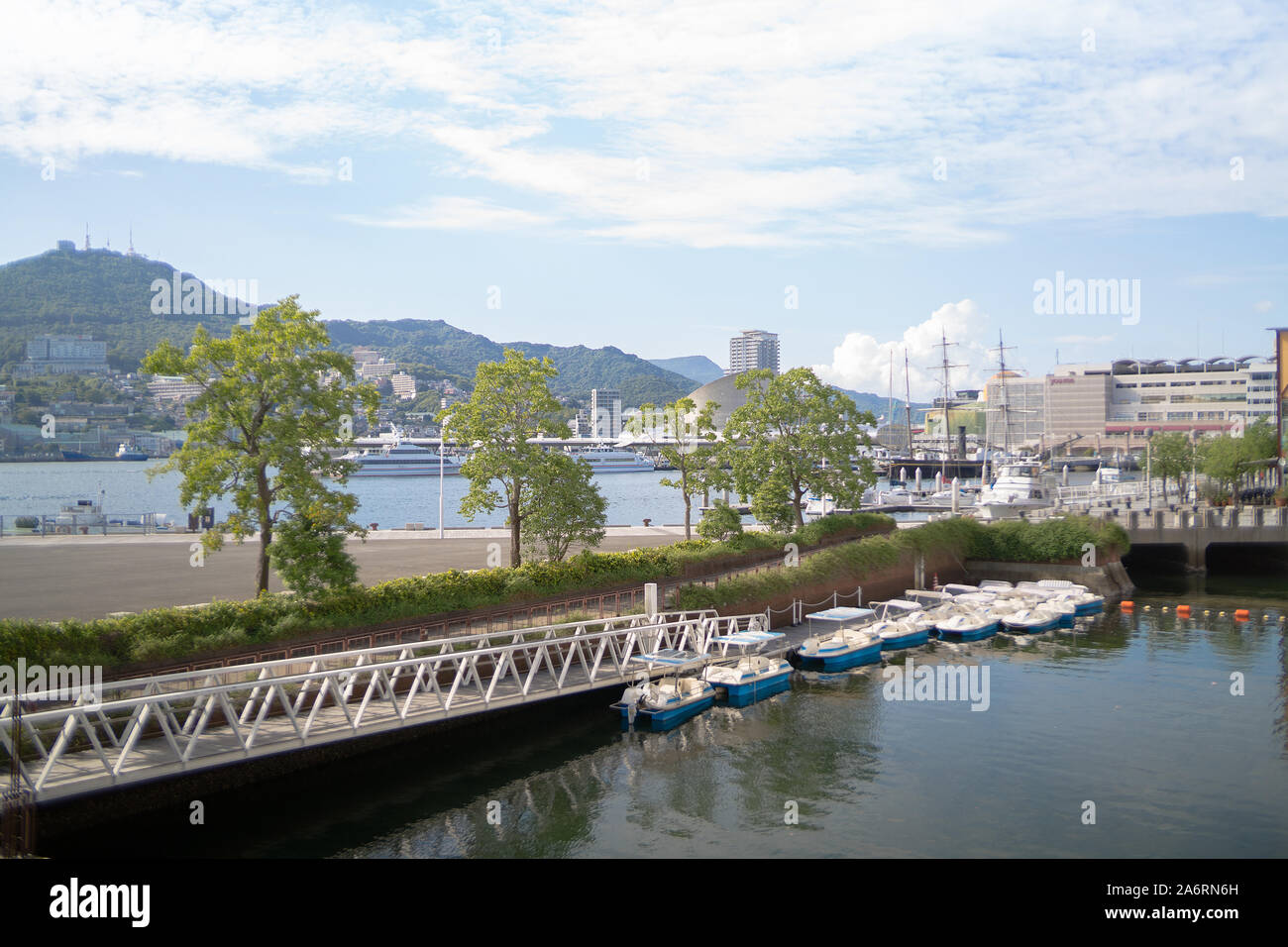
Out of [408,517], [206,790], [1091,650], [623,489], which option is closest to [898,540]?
[1091,650]

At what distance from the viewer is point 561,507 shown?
39.2 m

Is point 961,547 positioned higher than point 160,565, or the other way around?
point 160,565

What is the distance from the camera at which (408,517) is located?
367 feet

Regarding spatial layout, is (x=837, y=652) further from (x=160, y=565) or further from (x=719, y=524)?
(x=160, y=565)

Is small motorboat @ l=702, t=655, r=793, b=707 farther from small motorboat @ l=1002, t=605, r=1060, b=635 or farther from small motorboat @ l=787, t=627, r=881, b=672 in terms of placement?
small motorboat @ l=1002, t=605, r=1060, b=635

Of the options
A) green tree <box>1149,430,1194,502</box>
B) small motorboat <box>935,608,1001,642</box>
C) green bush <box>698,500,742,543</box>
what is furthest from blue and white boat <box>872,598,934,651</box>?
green tree <box>1149,430,1194,502</box>

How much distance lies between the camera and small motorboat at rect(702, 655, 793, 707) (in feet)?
112

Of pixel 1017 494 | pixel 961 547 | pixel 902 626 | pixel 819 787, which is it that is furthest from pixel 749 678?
pixel 1017 494

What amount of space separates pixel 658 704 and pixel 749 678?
5.02 meters

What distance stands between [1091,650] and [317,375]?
121ft

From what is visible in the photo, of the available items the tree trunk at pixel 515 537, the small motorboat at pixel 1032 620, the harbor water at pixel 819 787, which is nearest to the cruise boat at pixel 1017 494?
the small motorboat at pixel 1032 620

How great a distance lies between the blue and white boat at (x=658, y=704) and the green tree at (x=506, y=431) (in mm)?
10745

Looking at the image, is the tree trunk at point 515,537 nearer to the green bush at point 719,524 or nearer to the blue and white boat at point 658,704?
the blue and white boat at point 658,704

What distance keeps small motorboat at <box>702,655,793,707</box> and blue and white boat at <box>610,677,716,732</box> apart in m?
1.78
